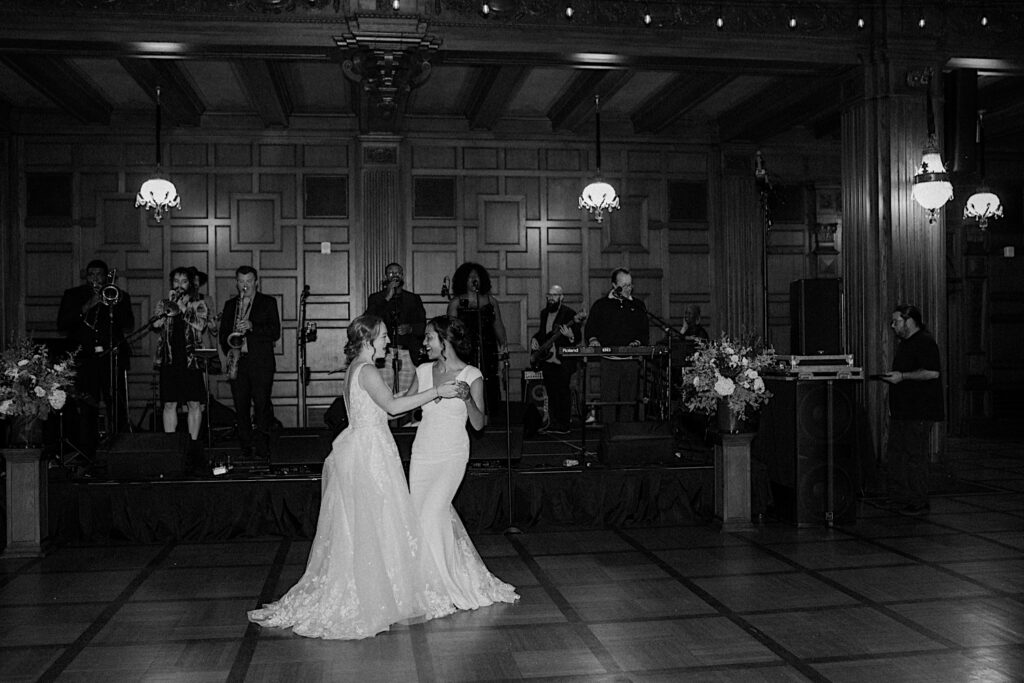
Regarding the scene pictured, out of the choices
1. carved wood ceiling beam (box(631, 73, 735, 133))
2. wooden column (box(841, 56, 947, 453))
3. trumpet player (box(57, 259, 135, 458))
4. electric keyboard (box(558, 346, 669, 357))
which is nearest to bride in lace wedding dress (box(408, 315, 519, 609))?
electric keyboard (box(558, 346, 669, 357))

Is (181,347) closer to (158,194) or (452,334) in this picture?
(158,194)

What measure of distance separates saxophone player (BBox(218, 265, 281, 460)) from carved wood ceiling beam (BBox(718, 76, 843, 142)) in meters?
5.68

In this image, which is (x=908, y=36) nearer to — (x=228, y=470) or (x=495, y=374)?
(x=495, y=374)

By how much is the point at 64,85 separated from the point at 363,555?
7.40m

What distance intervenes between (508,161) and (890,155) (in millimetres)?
4934

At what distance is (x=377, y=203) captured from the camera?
37.7 feet

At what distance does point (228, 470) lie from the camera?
→ 709 cm

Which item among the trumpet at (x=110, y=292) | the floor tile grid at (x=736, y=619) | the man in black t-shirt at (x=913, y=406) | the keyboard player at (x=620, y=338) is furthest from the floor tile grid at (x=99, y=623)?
the man in black t-shirt at (x=913, y=406)

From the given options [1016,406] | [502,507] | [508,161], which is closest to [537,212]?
[508,161]

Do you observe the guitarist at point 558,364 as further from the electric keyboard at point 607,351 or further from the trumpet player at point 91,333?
the trumpet player at point 91,333

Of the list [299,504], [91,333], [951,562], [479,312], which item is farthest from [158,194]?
[951,562]

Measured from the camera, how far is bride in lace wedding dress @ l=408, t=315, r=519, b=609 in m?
4.90

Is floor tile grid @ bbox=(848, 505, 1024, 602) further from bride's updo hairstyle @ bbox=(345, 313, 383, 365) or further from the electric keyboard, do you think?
bride's updo hairstyle @ bbox=(345, 313, 383, 365)

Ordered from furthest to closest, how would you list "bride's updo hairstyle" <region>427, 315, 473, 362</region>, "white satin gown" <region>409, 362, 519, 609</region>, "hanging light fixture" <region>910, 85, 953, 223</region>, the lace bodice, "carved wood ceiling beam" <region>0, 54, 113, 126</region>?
"carved wood ceiling beam" <region>0, 54, 113, 126</region> < "hanging light fixture" <region>910, 85, 953, 223</region> < "bride's updo hairstyle" <region>427, 315, 473, 362</region> < "white satin gown" <region>409, 362, 519, 609</region> < the lace bodice
